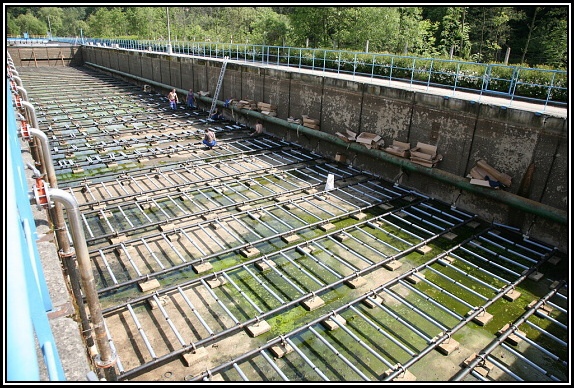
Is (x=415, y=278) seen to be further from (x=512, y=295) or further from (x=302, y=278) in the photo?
(x=302, y=278)

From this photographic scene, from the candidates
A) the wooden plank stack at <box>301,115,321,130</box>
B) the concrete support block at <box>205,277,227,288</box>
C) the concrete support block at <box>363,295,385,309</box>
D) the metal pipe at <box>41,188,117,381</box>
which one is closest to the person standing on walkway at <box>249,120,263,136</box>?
the wooden plank stack at <box>301,115,321,130</box>

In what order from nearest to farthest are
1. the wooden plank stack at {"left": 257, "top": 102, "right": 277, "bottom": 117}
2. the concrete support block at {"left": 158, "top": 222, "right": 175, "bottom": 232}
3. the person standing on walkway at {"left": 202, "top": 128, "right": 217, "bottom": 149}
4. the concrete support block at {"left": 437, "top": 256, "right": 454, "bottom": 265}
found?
the concrete support block at {"left": 437, "top": 256, "right": 454, "bottom": 265} < the concrete support block at {"left": 158, "top": 222, "right": 175, "bottom": 232} < the person standing on walkway at {"left": 202, "top": 128, "right": 217, "bottom": 149} < the wooden plank stack at {"left": 257, "top": 102, "right": 277, "bottom": 117}

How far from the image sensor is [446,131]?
39.5ft

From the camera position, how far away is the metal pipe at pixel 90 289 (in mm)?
4789

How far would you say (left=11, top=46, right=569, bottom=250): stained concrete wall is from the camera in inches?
390

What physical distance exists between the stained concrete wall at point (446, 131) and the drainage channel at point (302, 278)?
51cm

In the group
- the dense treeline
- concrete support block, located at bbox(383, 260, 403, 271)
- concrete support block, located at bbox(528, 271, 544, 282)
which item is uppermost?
the dense treeline

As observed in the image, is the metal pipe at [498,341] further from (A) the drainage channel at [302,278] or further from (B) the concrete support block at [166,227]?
(B) the concrete support block at [166,227]

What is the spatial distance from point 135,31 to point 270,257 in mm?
65064

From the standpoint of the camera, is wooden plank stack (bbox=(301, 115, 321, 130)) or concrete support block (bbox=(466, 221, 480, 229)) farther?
wooden plank stack (bbox=(301, 115, 321, 130))

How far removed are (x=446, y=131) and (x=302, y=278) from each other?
680cm

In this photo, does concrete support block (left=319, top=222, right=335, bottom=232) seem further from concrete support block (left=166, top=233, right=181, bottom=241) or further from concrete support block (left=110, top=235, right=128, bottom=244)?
concrete support block (left=110, top=235, right=128, bottom=244)

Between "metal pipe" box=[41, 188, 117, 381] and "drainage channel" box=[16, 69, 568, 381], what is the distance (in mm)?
477

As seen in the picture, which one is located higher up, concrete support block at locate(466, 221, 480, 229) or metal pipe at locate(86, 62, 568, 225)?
metal pipe at locate(86, 62, 568, 225)
